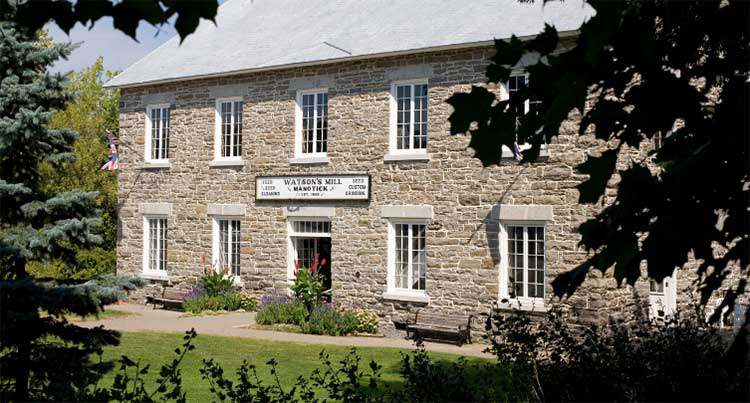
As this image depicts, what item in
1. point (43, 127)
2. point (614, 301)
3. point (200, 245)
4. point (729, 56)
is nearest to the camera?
point (729, 56)

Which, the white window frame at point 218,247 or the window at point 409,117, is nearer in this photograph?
the window at point 409,117

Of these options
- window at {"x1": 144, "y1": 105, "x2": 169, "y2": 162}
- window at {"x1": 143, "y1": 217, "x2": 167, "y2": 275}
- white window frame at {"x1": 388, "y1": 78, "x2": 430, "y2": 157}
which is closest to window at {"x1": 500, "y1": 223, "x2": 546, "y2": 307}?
white window frame at {"x1": 388, "y1": 78, "x2": 430, "y2": 157}

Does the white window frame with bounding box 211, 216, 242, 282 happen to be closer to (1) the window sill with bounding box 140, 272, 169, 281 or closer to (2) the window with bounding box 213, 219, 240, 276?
(2) the window with bounding box 213, 219, 240, 276

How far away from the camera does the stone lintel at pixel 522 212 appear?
16000 mm

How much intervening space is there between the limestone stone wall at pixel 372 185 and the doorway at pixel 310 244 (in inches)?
11.4

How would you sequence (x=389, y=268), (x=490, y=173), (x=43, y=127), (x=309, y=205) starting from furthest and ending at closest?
(x=309, y=205), (x=389, y=268), (x=490, y=173), (x=43, y=127)

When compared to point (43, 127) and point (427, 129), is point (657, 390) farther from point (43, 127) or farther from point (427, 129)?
point (427, 129)

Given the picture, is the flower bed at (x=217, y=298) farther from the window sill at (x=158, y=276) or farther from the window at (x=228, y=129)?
the window at (x=228, y=129)

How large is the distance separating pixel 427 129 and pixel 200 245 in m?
7.35

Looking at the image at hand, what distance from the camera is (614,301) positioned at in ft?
51.0

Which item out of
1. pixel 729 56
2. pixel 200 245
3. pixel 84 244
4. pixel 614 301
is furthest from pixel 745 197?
pixel 200 245

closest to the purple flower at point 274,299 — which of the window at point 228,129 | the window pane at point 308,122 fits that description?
the window pane at point 308,122

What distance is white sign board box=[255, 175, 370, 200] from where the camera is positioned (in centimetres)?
1855

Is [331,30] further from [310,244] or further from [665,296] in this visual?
[665,296]
